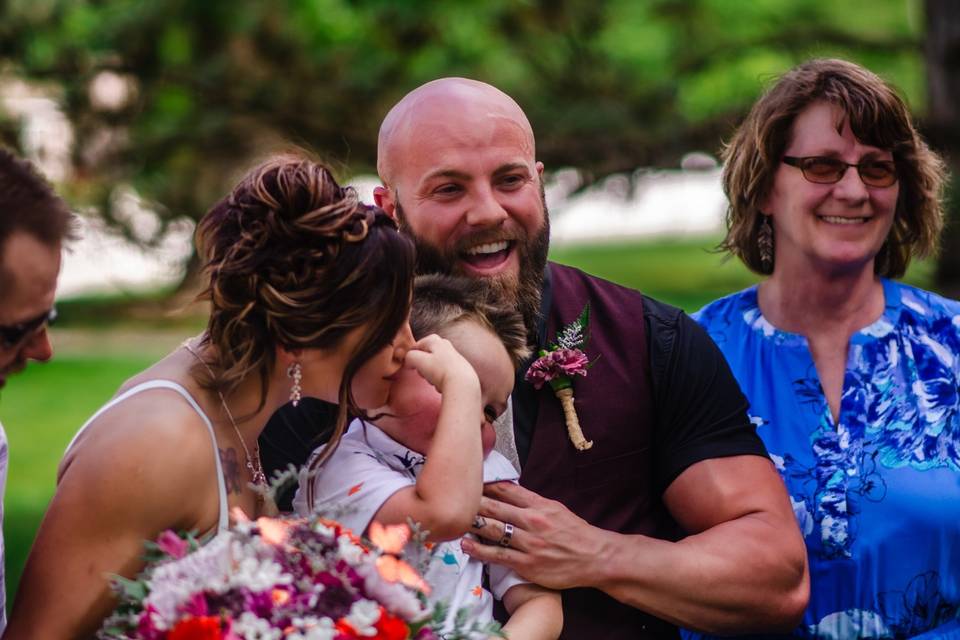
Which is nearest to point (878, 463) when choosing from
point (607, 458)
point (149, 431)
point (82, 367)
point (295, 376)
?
point (607, 458)

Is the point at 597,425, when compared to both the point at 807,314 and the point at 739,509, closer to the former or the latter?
the point at 739,509

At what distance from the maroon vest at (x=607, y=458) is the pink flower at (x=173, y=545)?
53.2 inches

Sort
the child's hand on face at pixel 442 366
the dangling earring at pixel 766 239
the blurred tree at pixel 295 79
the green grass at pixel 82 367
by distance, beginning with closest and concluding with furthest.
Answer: the child's hand on face at pixel 442 366 → the dangling earring at pixel 766 239 → the blurred tree at pixel 295 79 → the green grass at pixel 82 367

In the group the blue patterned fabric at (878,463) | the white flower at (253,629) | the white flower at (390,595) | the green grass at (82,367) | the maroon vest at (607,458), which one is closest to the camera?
the white flower at (253,629)

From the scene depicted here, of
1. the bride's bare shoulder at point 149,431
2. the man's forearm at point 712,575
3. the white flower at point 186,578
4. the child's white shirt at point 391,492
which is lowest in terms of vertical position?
the man's forearm at point 712,575

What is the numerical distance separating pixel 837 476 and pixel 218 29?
748 cm

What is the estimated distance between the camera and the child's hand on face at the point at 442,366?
309 centimetres

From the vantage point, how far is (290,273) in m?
2.86

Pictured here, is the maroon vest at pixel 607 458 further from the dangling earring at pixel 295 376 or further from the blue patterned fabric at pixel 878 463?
the dangling earring at pixel 295 376

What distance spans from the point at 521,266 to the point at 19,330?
1.66m

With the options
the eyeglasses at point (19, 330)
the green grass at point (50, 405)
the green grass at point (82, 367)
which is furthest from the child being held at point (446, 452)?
the green grass at point (50, 405)

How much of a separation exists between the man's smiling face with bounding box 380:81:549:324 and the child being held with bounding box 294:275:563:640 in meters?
0.25

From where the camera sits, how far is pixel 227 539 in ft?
8.11

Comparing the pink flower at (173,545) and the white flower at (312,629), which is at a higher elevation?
the pink flower at (173,545)
